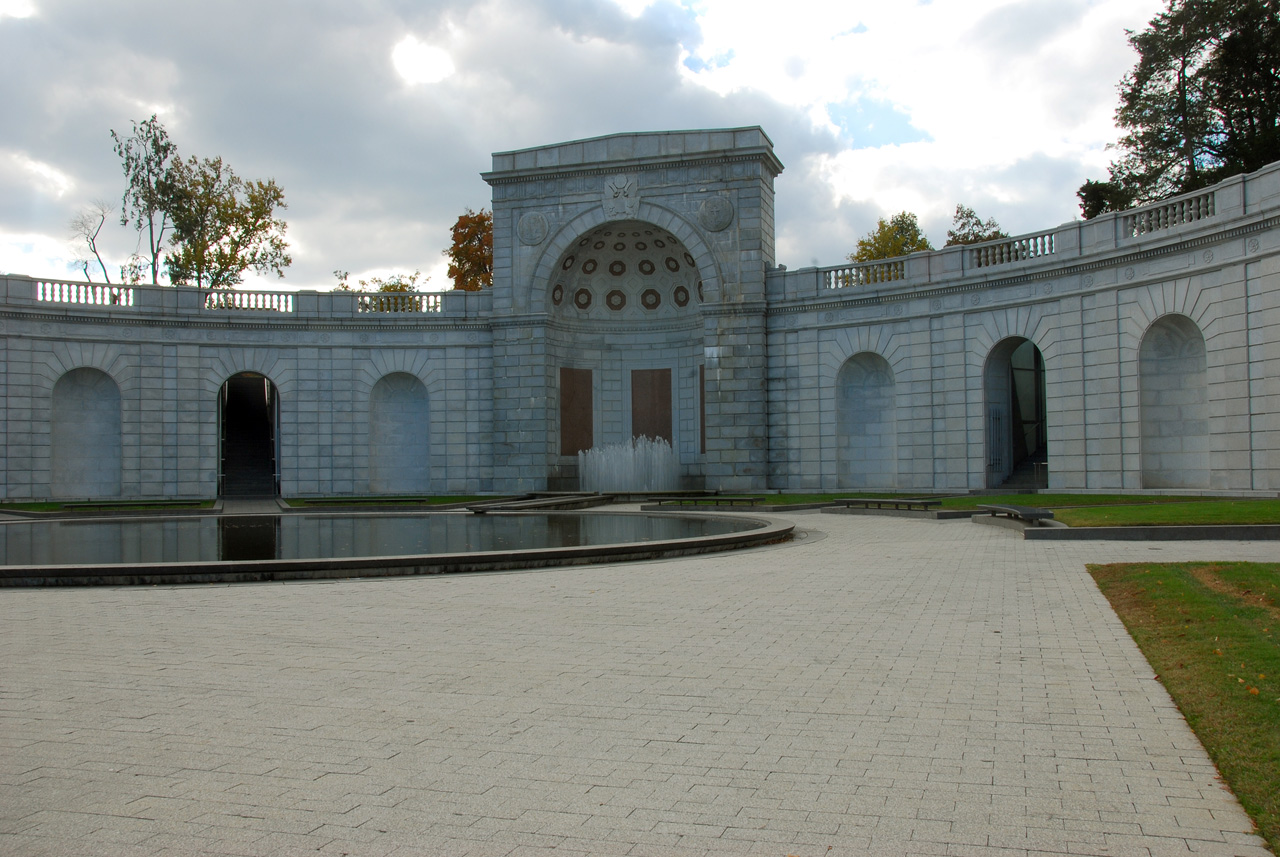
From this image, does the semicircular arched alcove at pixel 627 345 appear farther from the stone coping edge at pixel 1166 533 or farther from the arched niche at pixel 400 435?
the stone coping edge at pixel 1166 533

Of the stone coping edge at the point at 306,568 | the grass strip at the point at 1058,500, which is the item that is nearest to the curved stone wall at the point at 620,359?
the grass strip at the point at 1058,500

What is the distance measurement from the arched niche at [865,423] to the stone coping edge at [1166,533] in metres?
17.0

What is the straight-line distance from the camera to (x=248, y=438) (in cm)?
4084

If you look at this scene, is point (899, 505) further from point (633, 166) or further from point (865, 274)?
point (633, 166)

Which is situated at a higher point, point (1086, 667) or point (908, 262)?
point (908, 262)

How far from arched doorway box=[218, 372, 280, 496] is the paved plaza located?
28.2 meters

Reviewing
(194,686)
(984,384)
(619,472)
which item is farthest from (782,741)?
(619,472)

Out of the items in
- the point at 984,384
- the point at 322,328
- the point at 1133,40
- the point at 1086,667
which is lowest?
the point at 1086,667

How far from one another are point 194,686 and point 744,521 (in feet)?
48.9

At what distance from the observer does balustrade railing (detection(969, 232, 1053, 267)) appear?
2983cm

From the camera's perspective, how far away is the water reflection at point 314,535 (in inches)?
577

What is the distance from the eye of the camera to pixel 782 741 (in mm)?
A: 5652

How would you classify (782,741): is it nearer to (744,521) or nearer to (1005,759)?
(1005,759)

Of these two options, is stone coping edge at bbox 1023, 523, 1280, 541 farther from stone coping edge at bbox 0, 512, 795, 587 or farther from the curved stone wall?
the curved stone wall
